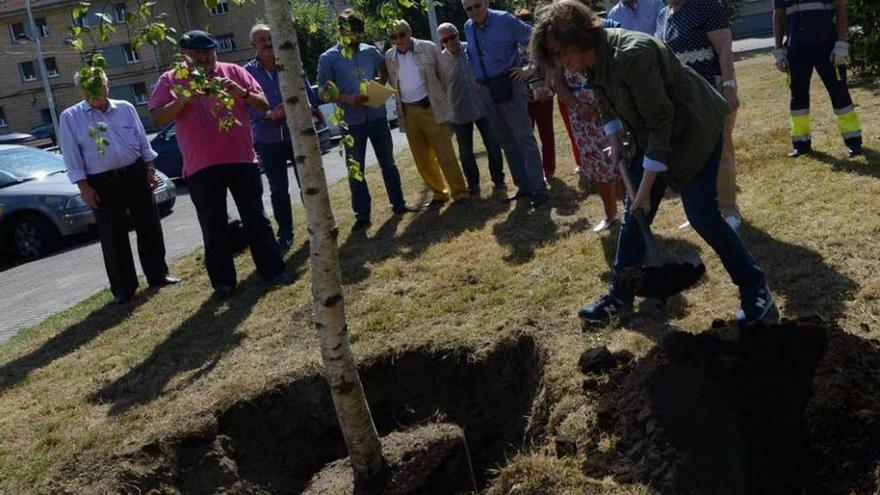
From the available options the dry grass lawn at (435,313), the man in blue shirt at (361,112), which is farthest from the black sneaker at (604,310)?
the man in blue shirt at (361,112)

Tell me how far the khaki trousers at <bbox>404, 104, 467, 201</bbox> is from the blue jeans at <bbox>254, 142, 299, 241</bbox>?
131 centimetres

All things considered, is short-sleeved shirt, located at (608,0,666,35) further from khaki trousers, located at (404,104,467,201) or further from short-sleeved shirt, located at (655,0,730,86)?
khaki trousers, located at (404,104,467,201)

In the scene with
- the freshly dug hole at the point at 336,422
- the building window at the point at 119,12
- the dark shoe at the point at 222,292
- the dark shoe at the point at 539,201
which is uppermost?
the building window at the point at 119,12

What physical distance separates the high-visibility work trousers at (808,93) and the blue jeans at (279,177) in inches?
182

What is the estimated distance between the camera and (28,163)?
12586mm

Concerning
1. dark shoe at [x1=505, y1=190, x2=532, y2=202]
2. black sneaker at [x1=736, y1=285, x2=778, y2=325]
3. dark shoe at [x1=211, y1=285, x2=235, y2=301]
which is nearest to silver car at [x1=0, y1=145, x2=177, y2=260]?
dark shoe at [x1=211, y1=285, x2=235, y2=301]

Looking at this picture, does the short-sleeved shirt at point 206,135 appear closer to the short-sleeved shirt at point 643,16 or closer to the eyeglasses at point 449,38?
the eyeglasses at point 449,38

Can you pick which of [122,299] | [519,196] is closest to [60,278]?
[122,299]

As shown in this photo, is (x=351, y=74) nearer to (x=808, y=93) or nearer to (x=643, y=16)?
(x=643, y=16)

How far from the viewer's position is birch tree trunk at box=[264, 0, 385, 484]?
10.7ft

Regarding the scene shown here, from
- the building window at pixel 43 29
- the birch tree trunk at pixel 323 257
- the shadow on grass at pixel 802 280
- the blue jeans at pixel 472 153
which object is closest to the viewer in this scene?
the birch tree trunk at pixel 323 257

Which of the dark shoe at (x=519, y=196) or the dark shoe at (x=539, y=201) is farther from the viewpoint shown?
the dark shoe at (x=519, y=196)

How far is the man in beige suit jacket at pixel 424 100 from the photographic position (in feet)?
26.8

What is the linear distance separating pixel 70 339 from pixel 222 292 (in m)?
1.20
